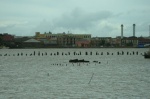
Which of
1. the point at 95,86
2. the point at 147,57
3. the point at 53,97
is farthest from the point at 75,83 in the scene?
the point at 147,57

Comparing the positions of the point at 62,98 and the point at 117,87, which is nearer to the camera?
the point at 62,98

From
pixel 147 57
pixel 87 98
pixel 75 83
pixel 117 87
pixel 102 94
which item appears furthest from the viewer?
pixel 147 57

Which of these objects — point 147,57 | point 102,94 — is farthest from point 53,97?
point 147,57

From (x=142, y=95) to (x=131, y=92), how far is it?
192 cm

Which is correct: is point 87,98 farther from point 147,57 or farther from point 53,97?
point 147,57

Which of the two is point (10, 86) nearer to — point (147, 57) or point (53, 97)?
point (53, 97)

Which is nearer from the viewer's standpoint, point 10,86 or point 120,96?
point 120,96

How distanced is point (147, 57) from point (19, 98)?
78.2 meters

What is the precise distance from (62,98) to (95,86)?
7.97 m

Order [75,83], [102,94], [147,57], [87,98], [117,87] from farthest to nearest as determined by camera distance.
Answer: [147,57] < [75,83] < [117,87] < [102,94] < [87,98]

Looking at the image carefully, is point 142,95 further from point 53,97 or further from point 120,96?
point 53,97

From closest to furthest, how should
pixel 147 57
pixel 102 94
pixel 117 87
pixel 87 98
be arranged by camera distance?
pixel 87 98 → pixel 102 94 → pixel 117 87 → pixel 147 57

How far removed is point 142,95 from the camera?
115ft

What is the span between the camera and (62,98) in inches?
1341
